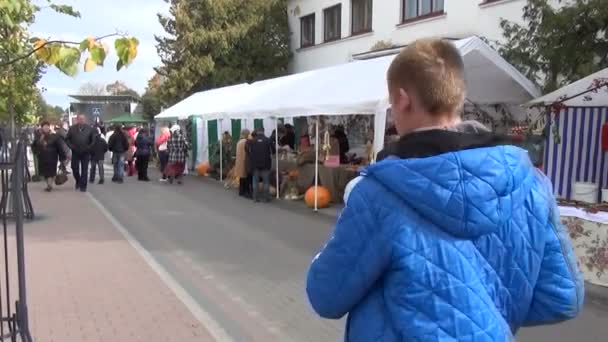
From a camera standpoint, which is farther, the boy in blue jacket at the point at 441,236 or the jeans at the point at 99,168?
the jeans at the point at 99,168

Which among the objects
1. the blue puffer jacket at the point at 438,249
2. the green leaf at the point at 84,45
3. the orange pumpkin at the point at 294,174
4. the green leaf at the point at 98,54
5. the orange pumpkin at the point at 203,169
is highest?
the green leaf at the point at 84,45

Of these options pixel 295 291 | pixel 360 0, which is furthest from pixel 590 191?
pixel 360 0

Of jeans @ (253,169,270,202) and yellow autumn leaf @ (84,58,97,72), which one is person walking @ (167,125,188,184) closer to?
jeans @ (253,169,270,202)

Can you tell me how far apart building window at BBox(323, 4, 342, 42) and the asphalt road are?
9.55 metres

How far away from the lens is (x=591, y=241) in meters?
6.50

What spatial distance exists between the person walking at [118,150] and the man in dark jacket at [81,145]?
1.98m

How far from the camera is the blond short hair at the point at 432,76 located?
5.22 feet

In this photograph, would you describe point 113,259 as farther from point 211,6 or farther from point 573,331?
point 211,6

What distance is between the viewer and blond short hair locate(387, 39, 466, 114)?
1.59 metres

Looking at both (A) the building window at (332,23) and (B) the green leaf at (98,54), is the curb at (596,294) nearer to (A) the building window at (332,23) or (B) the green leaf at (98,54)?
(B) the green leaf at (98,54)

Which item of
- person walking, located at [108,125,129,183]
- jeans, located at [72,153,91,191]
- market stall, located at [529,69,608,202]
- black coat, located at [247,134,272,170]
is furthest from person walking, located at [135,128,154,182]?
market stall, located at [529,69,608,202]

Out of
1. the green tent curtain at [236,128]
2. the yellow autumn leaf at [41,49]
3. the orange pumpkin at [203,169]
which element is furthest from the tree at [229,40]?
the yellow autumn leaf at [41,49]

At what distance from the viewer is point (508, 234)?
5.13 ft

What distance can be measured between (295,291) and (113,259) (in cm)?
261
